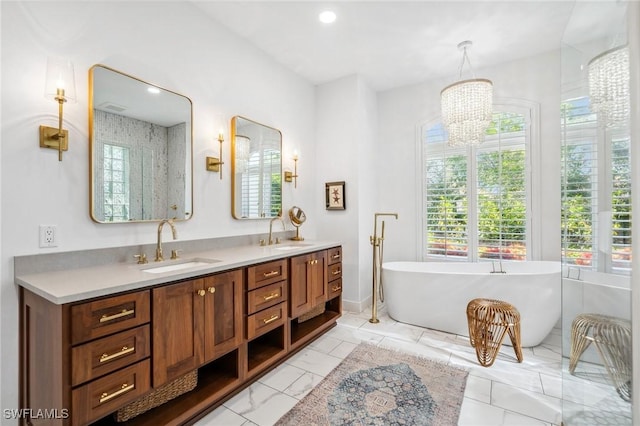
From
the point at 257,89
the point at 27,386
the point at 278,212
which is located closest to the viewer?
the point at 27,386

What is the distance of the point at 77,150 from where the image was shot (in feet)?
5.71

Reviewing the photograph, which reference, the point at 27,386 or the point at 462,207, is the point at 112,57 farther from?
the point at 462,207

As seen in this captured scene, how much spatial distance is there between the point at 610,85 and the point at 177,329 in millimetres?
2309

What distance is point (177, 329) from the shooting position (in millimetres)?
1582

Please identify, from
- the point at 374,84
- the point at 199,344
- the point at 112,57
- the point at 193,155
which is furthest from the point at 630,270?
the point at 374,84

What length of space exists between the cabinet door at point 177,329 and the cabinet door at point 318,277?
3.85ft

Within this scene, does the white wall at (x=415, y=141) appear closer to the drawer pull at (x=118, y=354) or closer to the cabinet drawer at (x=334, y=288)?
the cabinet drawer at (x=334, y=288)

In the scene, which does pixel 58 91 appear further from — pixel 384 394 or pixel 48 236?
pixel 384 394

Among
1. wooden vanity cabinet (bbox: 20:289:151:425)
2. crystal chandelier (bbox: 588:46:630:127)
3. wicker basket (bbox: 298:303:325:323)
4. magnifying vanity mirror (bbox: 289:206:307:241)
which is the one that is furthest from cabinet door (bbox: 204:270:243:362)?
crystal chandelier (bbox: 588:46:630:127)

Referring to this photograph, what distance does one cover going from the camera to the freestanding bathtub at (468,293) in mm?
2648

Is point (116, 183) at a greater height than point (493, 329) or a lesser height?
greater

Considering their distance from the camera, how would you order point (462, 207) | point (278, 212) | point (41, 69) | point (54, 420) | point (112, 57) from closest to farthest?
point (54, 420) < point (41, 69) < point (112, 57) < point (278, 212) < point (462, 207)

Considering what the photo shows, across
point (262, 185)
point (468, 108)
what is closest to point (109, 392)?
point (262, 185)

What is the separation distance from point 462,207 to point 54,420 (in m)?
3.95
